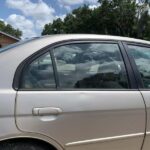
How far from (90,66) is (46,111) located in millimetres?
718

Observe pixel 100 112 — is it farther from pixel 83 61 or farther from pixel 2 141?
pixel 2 141

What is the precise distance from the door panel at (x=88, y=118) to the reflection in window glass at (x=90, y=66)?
0.12 metres

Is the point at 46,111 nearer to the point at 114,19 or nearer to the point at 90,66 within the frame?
the point at 90,66

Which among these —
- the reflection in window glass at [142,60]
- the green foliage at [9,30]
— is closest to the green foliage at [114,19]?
the green foliage at [9,30]

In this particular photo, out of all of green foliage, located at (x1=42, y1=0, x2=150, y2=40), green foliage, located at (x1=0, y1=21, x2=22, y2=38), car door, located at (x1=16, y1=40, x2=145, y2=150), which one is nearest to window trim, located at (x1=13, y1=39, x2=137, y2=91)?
car door, located at (x1=16, y1=40, x2=145, y2=150)

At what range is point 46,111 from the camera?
3697 mm

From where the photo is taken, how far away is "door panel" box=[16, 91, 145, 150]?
3662 millimetres

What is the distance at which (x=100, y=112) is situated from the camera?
13.1 ft

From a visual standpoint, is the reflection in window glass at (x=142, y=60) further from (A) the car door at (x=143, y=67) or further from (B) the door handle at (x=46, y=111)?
(B) the door handle at (x=46, y=111)

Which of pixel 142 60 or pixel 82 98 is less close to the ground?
pixel 142 60

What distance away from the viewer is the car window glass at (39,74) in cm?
377

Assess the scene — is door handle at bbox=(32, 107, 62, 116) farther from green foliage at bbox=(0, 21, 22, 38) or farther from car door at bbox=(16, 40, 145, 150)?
green foliage at bbox=(0, 21, 22, 38)

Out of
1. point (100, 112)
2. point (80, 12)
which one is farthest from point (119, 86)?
point (80, 12)

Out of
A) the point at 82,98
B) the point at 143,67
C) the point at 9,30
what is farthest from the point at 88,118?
the point at 9,30
